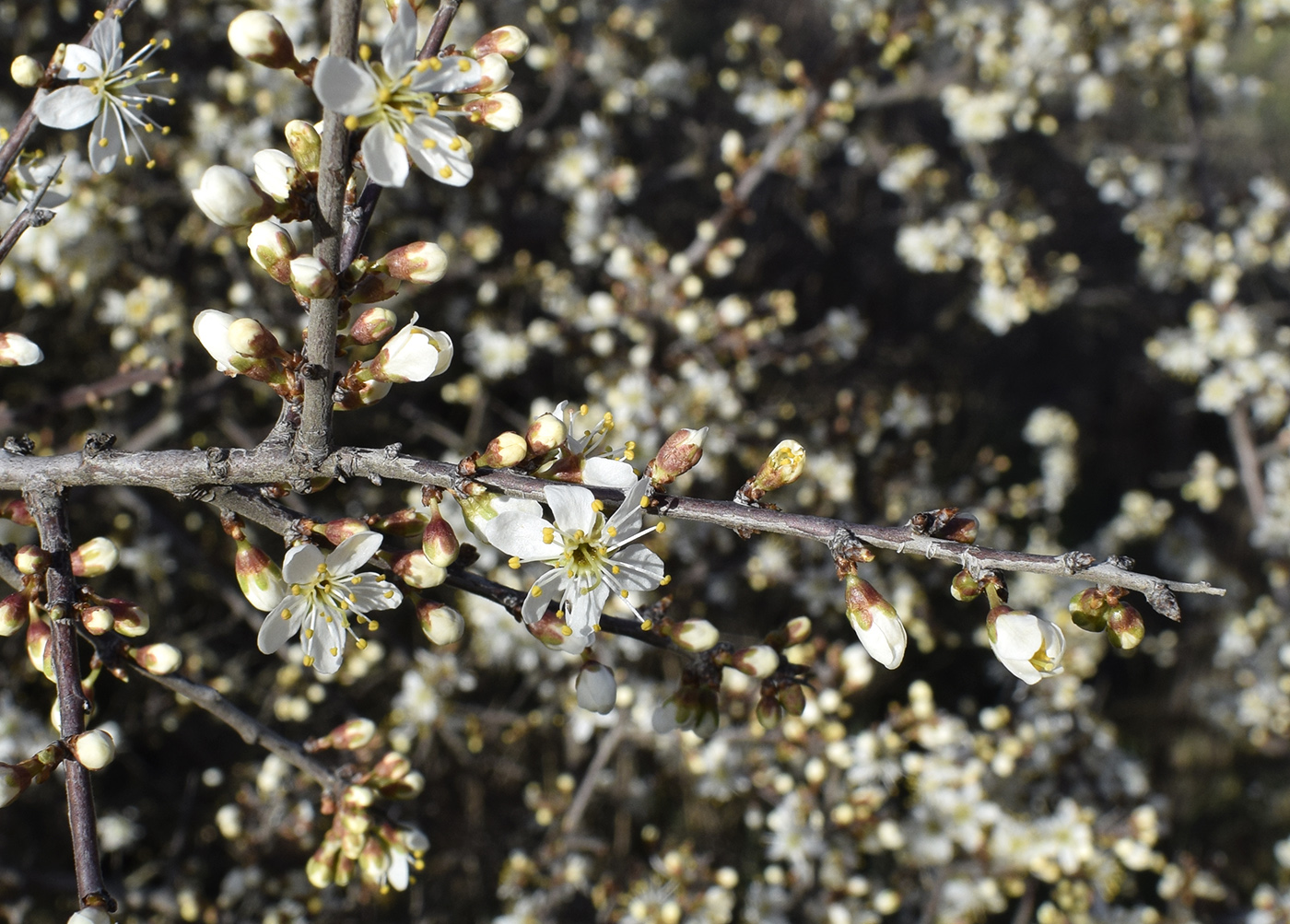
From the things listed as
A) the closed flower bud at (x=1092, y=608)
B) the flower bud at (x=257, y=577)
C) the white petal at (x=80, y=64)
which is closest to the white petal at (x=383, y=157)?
the flower bud at (x=257, y=577)

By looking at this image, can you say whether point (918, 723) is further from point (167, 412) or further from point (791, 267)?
point (791, 267)

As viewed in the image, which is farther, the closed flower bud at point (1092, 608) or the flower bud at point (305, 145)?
the closed flower bud at point (1092, 608)

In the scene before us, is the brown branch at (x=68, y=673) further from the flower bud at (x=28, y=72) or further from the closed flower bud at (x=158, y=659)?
the flower bud at (x=28, y=72)

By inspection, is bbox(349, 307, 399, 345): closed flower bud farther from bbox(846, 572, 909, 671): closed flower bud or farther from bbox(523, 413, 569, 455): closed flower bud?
bbox(846, 572, 909, 671): closed flower bud

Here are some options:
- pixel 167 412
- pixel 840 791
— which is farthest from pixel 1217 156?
pixel 167 412

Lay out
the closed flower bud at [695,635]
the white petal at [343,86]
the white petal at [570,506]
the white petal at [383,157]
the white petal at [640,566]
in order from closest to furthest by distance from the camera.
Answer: the white petal at [343,86]
the white petal at [383,157]
the white petal at [570,506]
the white petal at [640,566]
the closed flower bud at [695,635]

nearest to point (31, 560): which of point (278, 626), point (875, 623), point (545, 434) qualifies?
point (278, 626)

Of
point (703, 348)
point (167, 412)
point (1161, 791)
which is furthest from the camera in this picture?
point (1161, 791)
